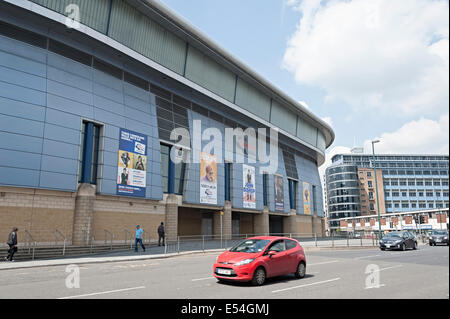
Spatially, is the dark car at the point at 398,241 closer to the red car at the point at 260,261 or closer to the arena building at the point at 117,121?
the arena building at the point at 117,121

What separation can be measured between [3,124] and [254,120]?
92.3 ft

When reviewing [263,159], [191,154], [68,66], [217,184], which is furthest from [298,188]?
[68,66]

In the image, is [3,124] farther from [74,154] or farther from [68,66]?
[68,66]

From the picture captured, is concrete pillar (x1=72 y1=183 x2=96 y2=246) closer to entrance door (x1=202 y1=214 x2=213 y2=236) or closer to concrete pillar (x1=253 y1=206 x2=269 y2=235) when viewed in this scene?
entrance door (x1=202 y1=214 x2=213 y2=236)

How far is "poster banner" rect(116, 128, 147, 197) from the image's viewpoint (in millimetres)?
26016

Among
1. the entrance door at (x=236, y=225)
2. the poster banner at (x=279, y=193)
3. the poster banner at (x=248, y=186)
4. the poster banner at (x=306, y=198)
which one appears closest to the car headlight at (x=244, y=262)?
the poster banner at (x=248, y=186)

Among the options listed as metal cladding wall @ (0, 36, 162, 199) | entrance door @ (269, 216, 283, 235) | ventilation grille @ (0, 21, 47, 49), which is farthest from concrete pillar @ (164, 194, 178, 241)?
entrance door @ (269, 216, 283, 235)

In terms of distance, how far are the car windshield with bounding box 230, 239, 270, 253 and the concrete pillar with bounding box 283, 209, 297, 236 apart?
38695 millimetres

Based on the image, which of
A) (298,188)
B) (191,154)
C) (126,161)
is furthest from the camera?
(298,188)

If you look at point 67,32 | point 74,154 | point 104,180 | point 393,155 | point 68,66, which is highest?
point 393,155

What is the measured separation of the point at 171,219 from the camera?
30047mm

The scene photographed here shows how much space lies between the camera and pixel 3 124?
19922mm

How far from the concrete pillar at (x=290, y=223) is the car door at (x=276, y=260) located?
1524 inches

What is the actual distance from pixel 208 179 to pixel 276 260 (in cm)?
2401
